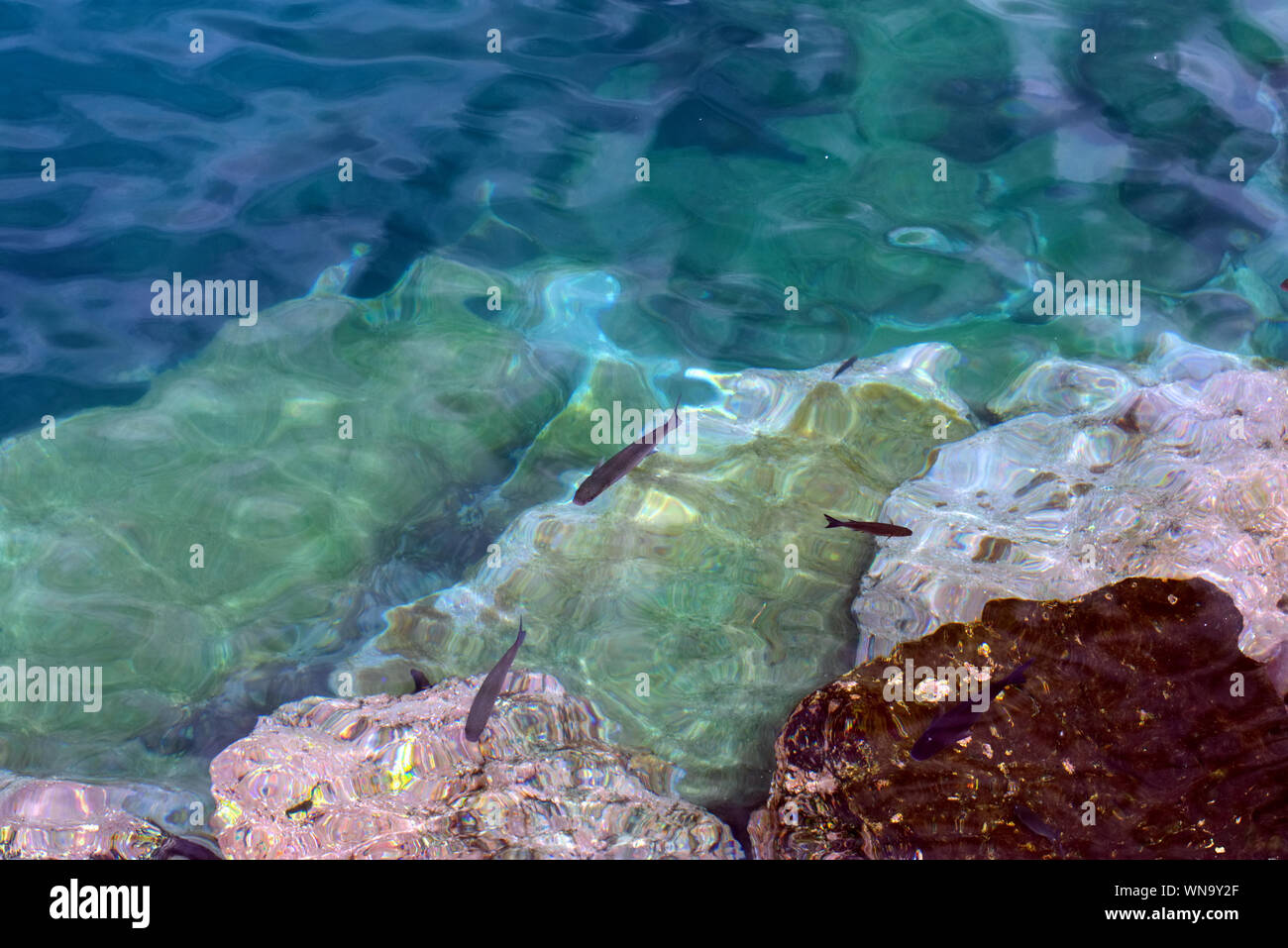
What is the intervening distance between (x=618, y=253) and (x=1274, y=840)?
16.1ft

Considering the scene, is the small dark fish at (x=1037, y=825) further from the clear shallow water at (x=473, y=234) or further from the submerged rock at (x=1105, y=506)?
the clear shallow water at (x=473, y=234)

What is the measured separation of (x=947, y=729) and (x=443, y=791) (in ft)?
6.92

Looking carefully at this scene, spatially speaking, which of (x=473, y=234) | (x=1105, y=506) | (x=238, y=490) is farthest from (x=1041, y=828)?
(x=473, y=234)

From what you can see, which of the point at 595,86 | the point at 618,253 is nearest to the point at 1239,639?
the point at 618,253

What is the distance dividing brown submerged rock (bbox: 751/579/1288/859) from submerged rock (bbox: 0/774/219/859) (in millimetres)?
2626

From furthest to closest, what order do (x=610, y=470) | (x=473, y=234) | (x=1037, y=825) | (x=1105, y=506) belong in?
(x=473, y=234) < (x=1105, y=506) < (x=610, y=470) < (x=1037, y=825)

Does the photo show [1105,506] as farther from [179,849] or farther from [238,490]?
[238,490]

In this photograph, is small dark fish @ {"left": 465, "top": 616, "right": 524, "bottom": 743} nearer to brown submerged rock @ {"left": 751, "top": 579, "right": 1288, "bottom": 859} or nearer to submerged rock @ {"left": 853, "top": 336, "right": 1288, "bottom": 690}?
brown submerged rock @ {"left": 751, "top": 579, "right": 1288, "bottom": 859}

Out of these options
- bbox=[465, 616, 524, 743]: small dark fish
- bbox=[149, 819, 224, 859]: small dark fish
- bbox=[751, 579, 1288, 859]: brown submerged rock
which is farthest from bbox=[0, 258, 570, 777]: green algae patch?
bbox=[751, 579, 1288, 859]: brown submerged rock

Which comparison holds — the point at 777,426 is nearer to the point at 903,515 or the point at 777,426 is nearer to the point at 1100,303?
the point at 903,515

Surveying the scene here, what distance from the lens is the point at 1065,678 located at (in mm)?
3387

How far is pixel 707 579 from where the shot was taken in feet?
14.4

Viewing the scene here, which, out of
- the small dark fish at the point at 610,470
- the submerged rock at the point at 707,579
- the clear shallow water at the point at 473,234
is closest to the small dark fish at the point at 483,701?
the submerged rock at the point at 707,579

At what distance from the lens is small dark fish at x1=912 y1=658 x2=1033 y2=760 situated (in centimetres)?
314
